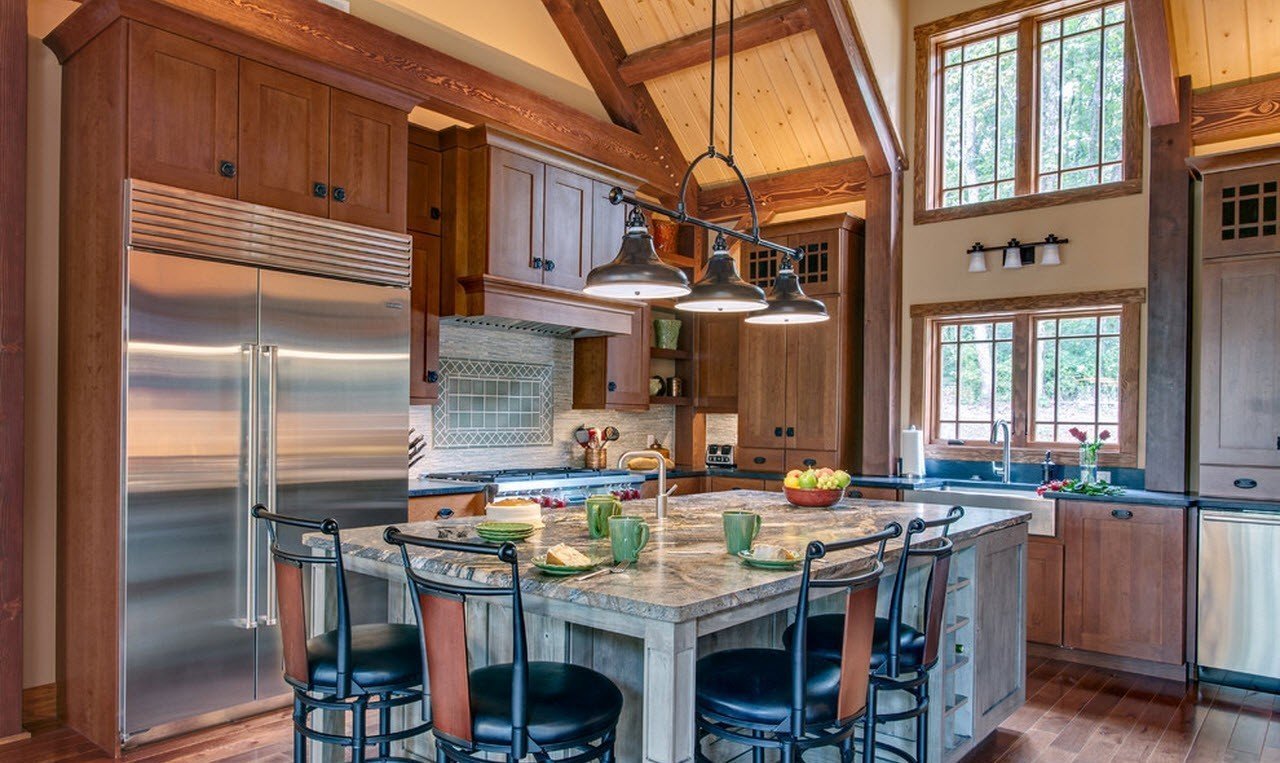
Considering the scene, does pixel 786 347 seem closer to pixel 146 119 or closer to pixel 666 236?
pixel 666 236

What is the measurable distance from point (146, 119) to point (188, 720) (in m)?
2.36

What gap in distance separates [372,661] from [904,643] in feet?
5.07

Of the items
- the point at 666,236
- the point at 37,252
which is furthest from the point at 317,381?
the point at 666,236

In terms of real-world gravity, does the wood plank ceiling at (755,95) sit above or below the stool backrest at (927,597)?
above

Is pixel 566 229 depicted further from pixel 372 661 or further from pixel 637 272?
pixel 372 661

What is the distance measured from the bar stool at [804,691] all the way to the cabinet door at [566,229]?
348cm

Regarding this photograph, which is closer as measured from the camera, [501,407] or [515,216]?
[515,216]

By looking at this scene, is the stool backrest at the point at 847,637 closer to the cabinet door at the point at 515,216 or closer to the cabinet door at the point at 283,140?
the cabinet door at the point at 283,140

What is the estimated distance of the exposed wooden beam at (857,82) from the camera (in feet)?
17.6

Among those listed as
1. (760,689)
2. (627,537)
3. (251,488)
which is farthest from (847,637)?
(251,488)

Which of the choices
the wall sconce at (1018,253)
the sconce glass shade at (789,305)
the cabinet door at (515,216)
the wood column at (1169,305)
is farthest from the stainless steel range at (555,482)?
the wood column at (1169,305)

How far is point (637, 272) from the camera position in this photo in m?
2.85

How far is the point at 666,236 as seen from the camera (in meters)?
6.70

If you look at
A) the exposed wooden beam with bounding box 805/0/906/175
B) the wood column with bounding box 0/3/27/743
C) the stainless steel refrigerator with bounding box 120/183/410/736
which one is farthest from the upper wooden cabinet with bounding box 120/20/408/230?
the exposed wooden beam with bounding box 805/0/906/175
